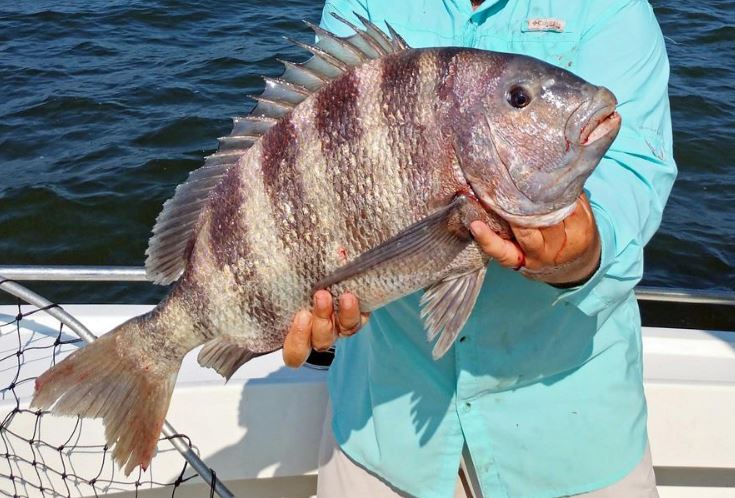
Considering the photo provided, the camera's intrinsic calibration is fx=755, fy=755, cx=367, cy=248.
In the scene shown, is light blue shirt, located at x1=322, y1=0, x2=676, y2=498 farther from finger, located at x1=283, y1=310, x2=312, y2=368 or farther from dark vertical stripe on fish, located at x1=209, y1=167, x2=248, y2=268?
dark vertical stripe on fish, located at x1=209, y1=167, x2=248, y2=268

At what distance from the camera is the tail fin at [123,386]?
5.88 ft

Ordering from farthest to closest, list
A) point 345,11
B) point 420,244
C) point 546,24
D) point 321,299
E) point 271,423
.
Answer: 1. point 271,423
2. point 345,11
3. point 546,24
4. point 321,299
5. point 420,244

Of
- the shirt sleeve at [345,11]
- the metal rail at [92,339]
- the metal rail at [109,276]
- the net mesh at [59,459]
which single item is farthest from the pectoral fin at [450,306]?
the metal rail at [109,276]

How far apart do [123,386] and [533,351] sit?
3.21 ft

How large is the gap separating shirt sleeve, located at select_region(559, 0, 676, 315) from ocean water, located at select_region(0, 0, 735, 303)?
433cm

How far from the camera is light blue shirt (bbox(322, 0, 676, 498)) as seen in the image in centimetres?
162

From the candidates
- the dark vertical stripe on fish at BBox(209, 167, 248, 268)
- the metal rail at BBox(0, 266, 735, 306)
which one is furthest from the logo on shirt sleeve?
the metal rail at BBox(0, 266, 735, 306)

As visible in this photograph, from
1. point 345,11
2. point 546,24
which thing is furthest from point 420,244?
point 345,11

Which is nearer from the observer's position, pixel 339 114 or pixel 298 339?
pixel 339 114

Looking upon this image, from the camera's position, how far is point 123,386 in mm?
1822

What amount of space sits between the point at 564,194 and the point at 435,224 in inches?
9.7

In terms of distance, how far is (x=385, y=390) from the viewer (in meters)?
1.93

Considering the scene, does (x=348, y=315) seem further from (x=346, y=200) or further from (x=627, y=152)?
(x=627, y=152)

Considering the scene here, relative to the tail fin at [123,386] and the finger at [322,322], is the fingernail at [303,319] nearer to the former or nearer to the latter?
the finger at [322,322]
